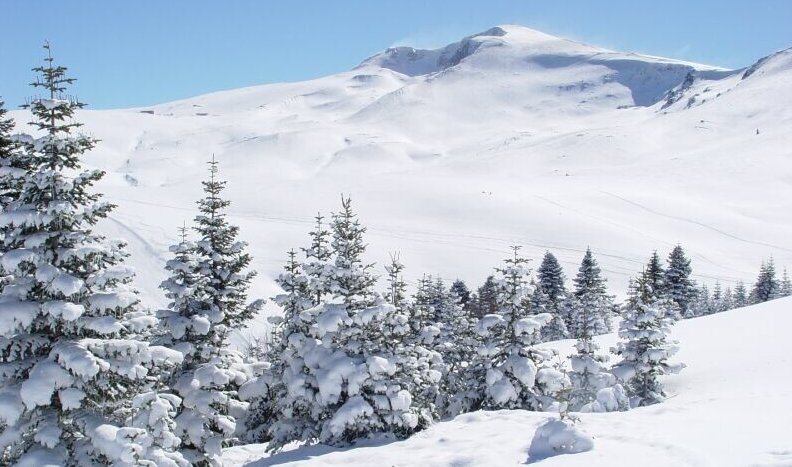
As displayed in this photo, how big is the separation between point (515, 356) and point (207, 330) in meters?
9.68

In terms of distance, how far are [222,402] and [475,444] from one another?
6906 mm

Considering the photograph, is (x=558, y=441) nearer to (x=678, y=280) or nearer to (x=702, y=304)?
(x=678, y=280)

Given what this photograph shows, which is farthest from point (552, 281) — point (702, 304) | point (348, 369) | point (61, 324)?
point (61, 324)

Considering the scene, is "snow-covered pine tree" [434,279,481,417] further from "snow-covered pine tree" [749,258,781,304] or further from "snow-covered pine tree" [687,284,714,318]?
"snow-covered pine tree" [687,284,714,318]

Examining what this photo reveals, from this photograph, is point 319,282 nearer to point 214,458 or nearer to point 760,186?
point 214,458

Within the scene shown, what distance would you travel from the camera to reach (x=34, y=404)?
1170 centimetres

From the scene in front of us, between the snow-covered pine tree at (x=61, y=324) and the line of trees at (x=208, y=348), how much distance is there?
32 mm

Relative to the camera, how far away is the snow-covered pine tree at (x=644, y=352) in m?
24.7

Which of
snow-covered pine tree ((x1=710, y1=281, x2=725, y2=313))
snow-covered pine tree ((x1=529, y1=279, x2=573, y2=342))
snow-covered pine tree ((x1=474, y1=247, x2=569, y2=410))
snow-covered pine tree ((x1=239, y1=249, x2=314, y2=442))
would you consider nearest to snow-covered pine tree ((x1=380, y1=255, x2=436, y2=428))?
snow-covered pine tree ((x1=474, y1=247, x2=569, y2=410))

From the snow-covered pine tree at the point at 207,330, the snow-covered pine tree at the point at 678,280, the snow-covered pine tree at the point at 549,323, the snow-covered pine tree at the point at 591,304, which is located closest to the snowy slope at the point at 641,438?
the snow-covered pine tree at the point at 207,330

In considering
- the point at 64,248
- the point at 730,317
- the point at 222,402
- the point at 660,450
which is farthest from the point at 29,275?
the point at 730,317

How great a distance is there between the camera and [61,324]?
41.4ft

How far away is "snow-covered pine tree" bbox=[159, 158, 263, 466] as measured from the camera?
1689 cm

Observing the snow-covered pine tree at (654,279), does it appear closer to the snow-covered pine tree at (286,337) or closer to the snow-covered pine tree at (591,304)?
the snow-covered pine tree at (591,304)
